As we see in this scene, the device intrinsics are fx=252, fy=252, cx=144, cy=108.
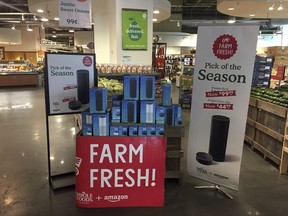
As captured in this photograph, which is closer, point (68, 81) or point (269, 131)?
point (68, 81)

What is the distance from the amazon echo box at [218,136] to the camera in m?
2.94

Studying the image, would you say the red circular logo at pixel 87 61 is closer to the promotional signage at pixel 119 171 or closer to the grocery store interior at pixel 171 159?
the grocery store interior at pixel 171 159

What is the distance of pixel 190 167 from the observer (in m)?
3.40

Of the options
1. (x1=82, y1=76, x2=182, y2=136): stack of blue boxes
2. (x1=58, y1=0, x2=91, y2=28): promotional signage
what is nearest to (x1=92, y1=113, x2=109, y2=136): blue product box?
(x1=82, y1=76, x2=182, y2=136): stack of blue boxes

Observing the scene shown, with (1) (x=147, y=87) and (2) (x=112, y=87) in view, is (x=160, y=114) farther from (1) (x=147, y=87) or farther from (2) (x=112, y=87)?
(2) (x=112, y=87)

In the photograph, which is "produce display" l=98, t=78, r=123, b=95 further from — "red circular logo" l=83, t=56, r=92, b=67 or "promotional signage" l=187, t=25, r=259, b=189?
"promotional signage" l=187, t=25, r=259, b=189

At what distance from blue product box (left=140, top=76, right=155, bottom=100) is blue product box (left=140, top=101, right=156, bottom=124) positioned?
82 millimetres

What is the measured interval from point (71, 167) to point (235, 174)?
241 cm

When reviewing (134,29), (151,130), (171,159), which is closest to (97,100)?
(151,130)

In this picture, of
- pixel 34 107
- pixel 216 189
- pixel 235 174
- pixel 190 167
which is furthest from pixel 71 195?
pixel 34 107

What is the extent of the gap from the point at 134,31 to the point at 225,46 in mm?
3183

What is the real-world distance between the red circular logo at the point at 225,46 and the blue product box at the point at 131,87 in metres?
1.01

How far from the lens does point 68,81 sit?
3100 millimetres

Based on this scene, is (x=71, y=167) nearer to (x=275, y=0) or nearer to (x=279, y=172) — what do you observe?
(x=279, y=172)
